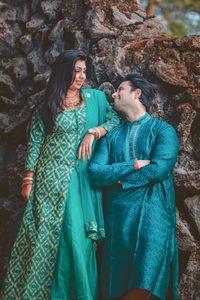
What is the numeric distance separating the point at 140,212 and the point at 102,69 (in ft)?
6.25

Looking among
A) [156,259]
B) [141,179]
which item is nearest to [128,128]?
[141,179]

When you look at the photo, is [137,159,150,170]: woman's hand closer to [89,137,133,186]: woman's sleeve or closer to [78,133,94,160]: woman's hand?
[89,137,133,186]: woman's sleeve

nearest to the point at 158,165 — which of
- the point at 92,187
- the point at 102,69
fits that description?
the point at 92,187

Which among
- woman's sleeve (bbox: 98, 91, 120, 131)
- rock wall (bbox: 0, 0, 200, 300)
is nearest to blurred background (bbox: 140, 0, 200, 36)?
rock wall (bbox: 0, 0, 200, 300)

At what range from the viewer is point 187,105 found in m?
4.79

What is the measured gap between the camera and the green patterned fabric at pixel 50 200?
13.8 ft

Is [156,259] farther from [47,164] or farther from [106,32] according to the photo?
[106,32]

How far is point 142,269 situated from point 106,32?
2924 mm

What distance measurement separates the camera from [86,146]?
14.5 feet

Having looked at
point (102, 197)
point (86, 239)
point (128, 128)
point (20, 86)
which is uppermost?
point (20, 86)

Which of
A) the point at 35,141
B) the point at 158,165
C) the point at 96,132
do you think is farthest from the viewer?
the point at 35,141

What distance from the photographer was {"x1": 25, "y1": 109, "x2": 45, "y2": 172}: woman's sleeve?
459cm

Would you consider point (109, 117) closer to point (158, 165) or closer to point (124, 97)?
point (124, 97)

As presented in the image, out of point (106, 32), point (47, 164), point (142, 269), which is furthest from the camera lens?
point (106, 32)
